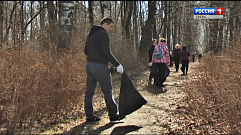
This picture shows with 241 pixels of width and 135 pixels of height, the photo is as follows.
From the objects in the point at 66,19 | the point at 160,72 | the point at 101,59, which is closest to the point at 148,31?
the point at 160,72

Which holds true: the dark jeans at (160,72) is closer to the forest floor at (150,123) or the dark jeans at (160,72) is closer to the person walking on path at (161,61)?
the person walking on path at (161,61)

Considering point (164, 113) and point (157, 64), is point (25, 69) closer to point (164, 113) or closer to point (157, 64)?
point (164, 113)

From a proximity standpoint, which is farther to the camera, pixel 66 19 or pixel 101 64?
pixel 66 19

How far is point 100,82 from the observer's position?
4309 mm

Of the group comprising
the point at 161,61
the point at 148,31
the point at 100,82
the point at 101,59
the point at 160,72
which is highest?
the point at 148,31

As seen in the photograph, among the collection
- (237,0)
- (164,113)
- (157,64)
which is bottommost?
(164,113)

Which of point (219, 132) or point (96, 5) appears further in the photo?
point (96, 5)

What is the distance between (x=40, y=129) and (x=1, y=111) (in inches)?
28.7

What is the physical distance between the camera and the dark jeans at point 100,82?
4266 mm

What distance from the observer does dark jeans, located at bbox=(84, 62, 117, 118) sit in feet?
14.0

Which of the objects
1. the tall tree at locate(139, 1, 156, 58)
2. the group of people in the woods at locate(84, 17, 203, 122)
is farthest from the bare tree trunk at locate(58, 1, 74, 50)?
the tall tree at locate(139, 1, 156, 58)

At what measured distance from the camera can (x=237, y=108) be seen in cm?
331

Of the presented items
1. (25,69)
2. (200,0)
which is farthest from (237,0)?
(25,69)

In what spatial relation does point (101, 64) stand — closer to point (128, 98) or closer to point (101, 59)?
point (101, 59)
